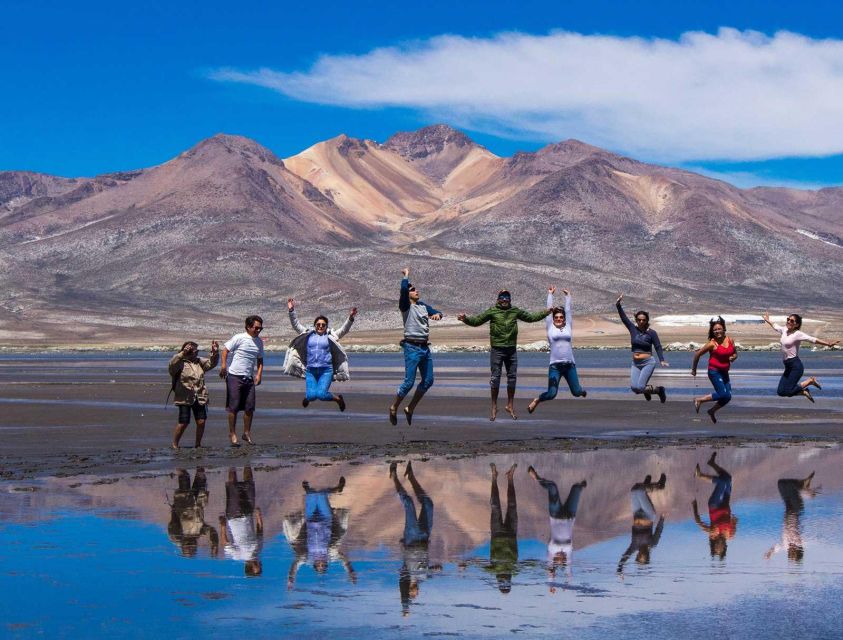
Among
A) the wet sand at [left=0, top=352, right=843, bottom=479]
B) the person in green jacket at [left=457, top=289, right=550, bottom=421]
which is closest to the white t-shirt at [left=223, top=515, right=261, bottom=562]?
the wet sand at [left=0, top=352, right=843, bottom=479]

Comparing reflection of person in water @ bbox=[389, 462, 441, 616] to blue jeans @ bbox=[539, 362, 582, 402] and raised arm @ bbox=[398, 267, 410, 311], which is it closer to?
raised arm @ bbox=[398, 267, 410, 311]

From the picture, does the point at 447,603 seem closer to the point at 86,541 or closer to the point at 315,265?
the point at 86,541

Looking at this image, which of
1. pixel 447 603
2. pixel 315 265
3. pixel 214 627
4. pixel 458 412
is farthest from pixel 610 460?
pixel 315 265

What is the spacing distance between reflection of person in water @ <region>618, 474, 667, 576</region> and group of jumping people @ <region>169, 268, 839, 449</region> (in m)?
5.25

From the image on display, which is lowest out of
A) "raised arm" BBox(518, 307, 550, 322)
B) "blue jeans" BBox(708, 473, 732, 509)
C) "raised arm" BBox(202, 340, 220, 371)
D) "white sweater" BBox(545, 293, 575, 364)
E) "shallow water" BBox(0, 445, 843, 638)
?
"shallow water" BBox(0, 445, 843, 638)

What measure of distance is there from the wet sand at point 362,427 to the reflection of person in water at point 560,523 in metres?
3.62

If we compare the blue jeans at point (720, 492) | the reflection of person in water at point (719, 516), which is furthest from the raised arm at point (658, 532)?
the blue jeans at point (720, 492)

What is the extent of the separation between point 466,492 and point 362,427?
8.43 metres

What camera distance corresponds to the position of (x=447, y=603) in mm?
7195

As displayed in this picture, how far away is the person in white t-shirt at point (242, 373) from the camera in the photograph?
16.9 meters

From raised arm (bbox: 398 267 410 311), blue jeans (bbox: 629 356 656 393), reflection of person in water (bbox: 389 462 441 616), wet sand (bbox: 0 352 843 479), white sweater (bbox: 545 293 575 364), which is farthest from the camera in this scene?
blue jeans (bbox: 629 356 656 393)

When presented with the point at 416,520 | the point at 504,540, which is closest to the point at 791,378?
the point at 416,520

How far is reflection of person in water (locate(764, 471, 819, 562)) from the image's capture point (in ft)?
28.4

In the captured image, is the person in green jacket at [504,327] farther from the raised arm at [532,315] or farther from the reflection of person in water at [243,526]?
the reflection of person in water at [243,526]
